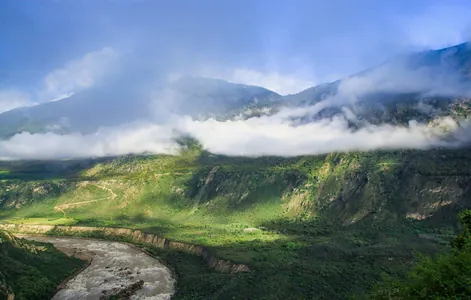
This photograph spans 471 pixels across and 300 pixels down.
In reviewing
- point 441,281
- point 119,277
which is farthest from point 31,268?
point 441,281

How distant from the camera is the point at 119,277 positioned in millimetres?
157250

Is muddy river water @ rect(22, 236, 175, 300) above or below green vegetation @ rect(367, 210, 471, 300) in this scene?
below

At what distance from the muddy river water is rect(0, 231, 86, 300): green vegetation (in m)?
4.92

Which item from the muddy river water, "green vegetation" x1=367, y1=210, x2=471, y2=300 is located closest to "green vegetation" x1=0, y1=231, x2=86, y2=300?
the muddy river water

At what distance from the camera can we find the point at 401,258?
449ft

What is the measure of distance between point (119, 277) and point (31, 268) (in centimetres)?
3108

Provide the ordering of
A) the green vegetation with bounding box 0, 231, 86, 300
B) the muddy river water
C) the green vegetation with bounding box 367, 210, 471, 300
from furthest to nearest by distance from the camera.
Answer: the muddy river water
the green vegetation with bounding box 0, 231, 86, 300
the green vegetation with bounding box 367, 210, 471, 300

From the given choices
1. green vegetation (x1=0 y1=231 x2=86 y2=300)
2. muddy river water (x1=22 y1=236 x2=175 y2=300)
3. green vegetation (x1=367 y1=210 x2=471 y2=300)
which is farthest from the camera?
muddy river water (x1=22 y1=236 x2=175 y2=300)

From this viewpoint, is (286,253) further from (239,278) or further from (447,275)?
(447,275)

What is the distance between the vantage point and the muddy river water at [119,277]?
449 feet

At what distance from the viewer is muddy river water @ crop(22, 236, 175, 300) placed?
136750mm

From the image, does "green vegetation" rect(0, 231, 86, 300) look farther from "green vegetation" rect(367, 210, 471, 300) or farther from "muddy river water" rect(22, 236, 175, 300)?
"green vegetation" rect(367, 210, 471, 300)

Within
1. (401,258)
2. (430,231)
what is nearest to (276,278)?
(401,258)

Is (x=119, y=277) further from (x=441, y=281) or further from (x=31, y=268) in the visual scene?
(x=441, y=281)
